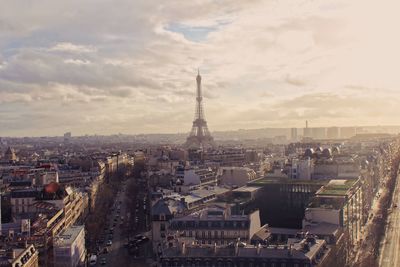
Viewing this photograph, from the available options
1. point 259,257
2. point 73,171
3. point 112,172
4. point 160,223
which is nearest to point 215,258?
point 259,257

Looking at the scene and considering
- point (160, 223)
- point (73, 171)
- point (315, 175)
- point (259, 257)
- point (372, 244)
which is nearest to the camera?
point (259, 257)

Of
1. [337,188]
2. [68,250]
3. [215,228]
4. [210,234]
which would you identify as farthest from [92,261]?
[337,188]

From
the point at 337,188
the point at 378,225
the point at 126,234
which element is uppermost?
the point at 337,188

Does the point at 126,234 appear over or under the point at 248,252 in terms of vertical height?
under

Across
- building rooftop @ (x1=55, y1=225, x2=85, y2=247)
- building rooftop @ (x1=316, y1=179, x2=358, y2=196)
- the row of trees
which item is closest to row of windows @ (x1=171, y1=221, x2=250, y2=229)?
building rooftop @ (x1=55, y1=225, x2=85, y2=247)

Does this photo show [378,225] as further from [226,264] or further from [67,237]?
[67,237]

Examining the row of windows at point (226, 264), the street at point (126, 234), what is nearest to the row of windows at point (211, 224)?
the street at point (126, 234)

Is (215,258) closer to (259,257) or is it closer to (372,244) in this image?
(259,257)

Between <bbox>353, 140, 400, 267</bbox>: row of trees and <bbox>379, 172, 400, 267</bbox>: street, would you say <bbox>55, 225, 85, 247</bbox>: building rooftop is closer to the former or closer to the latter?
<bbox>353, 140, 400, 267</bbox>: row of trees
